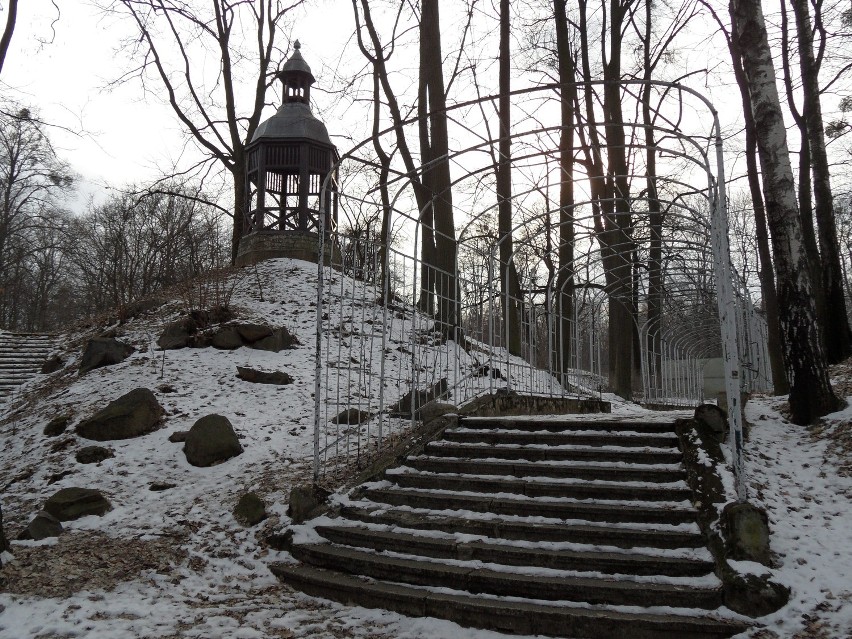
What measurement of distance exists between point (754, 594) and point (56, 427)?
8.24 metres

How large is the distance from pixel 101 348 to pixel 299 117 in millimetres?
9065

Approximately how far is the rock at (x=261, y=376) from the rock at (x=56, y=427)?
98.6 inches

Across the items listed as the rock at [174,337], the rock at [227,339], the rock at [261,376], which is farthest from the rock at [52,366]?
the rock at [261,376]

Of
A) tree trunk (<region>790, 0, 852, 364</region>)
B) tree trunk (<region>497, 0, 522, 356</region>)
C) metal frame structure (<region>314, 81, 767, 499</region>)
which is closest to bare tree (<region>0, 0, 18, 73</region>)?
metal frame structure (<region>314, 81, 767, 499</region>)

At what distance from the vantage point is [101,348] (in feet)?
33.2

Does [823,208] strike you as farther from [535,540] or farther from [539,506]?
[535,540]

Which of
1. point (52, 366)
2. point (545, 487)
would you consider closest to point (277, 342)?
point (52, 366)

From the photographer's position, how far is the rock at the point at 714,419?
532cm

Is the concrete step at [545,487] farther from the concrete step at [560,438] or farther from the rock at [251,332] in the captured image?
the rock at [251,332]

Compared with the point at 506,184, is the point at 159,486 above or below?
below

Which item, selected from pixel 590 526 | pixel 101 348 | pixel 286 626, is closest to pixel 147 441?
pixel 101 348

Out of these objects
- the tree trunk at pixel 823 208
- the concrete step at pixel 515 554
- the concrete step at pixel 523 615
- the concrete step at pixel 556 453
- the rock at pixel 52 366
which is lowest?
the concrete step at pixel 523 615

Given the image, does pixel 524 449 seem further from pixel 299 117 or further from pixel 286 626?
pixel 299 117

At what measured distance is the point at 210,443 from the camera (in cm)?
725
